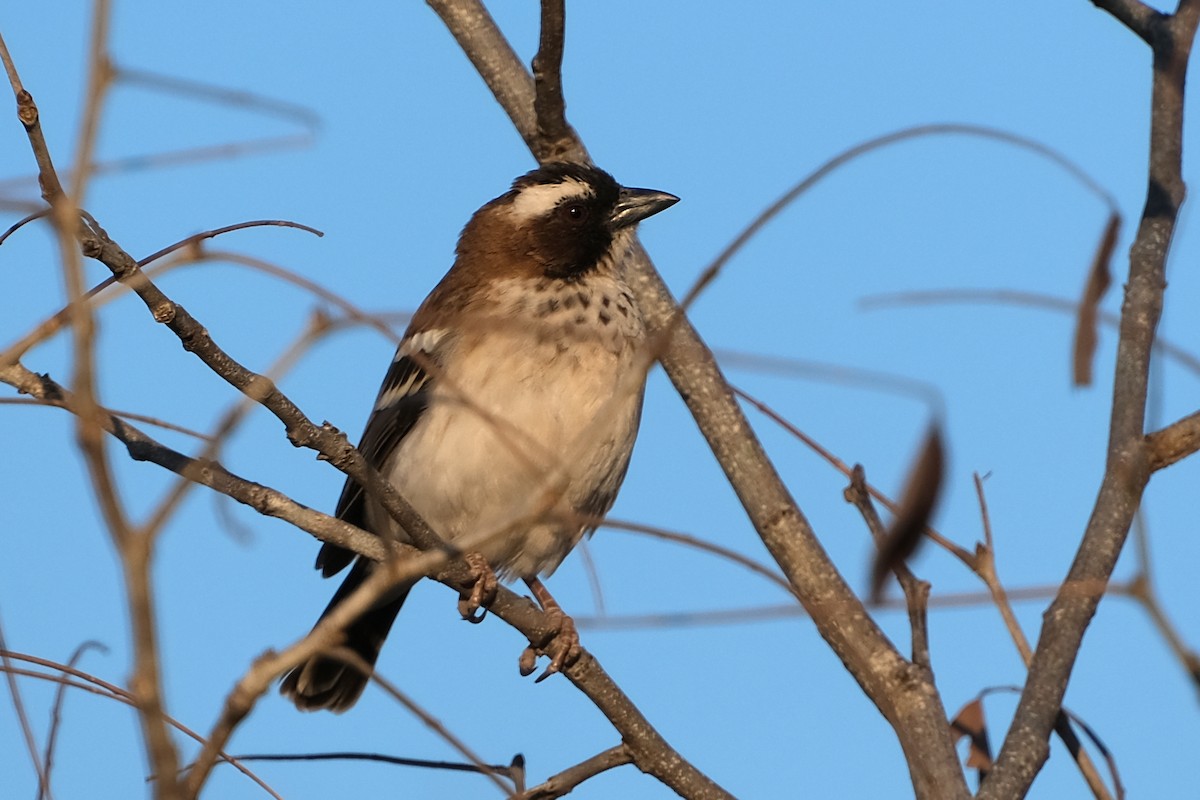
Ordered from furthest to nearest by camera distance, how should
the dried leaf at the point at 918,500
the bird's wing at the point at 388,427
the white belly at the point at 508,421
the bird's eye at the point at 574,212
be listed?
the bird's eye at the point at 574,212 < the bird's wing at the point at 388,427 < the white belly at the point at 508,421 < the dried leaf at the point at 918,500

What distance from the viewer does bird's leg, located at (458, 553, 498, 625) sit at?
470cm

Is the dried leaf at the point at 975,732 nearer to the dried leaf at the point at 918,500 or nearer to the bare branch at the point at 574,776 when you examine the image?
the bare branch at the point at 574,776

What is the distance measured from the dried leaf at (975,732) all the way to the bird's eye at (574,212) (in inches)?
126

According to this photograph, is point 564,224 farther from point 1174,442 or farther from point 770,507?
point 1174,442

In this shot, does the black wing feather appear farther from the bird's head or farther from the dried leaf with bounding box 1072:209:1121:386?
the dried leaf with bounding box 1072:209:1121:386

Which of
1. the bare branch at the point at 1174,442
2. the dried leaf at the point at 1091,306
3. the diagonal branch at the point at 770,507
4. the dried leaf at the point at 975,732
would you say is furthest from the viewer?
the dried leaf at the point at 975,732

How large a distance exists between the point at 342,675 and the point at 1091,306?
5209 mm

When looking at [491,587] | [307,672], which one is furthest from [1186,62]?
[307,672]

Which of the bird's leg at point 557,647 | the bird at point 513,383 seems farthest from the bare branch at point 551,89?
the bird's leg at point 557,647

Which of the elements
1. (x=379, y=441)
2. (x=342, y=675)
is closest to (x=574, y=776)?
(x=379, y=441)

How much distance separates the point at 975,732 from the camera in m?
4.80

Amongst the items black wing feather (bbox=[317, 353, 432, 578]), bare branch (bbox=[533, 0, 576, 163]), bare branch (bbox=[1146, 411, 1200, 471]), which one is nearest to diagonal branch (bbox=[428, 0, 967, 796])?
bare branch (bbox=[533, 0, 576, 163])

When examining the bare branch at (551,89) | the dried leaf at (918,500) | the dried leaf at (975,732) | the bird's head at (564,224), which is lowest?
the dried leaf at (918,500)

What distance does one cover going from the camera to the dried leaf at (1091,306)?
9.14 feet
